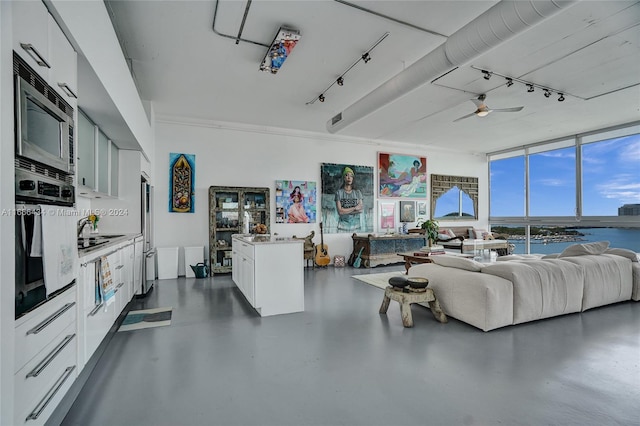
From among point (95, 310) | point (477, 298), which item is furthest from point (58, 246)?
point (477, 298)

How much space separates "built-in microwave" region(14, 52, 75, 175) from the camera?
52.2 inches

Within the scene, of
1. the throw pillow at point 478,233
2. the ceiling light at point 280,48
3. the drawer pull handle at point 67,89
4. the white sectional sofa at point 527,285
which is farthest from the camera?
the throw pillow at point 478,233

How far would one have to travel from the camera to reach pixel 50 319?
1563 millimetres

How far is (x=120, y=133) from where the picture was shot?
3746 millimetres

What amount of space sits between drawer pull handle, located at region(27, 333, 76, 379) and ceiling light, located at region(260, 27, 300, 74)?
3259 mm

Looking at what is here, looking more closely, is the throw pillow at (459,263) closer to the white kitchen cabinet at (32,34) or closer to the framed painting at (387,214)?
the white kitchen cabinet at (32,34)

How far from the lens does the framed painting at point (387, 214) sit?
8320 mm

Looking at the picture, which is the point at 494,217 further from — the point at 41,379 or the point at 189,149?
the point at 41,379

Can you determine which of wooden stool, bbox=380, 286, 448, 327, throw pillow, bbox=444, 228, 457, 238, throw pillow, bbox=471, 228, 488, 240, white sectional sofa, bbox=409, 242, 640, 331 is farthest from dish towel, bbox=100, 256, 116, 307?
throw pillow, bbox=471, 228, 488, 240

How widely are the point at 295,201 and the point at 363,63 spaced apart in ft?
12.5

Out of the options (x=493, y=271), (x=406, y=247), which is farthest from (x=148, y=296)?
(x=406, y=247)

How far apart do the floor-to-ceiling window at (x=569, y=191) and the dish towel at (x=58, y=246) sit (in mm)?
9564

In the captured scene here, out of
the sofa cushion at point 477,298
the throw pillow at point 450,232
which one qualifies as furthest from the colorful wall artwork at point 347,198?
the sofa cushion at point 477,298

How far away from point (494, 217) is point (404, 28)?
8333mm
